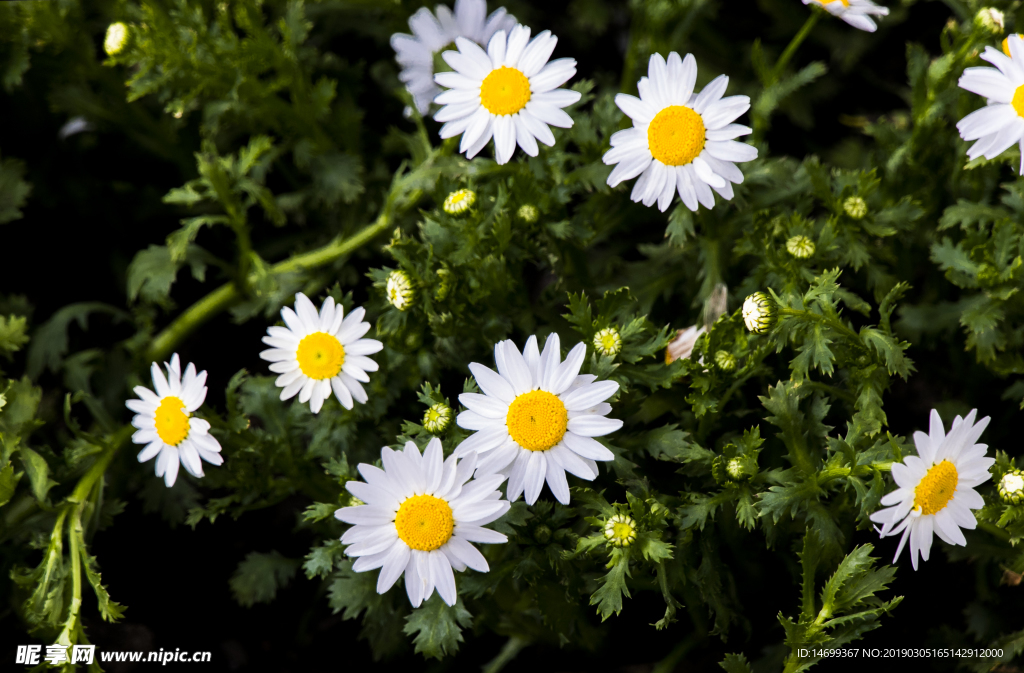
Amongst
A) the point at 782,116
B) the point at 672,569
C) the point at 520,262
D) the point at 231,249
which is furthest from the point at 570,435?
the point at 782,116

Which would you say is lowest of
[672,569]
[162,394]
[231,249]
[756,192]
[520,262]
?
[672,569]

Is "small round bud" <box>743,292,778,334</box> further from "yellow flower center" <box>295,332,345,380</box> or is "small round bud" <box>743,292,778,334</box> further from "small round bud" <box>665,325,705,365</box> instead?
"yellow flower center" <box>295,332,345,380</box>

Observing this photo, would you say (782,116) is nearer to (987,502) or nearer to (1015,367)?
(1015,367)

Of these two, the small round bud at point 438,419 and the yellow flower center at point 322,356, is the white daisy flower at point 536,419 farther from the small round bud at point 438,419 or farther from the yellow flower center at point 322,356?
the yellow flower center at point 322,356

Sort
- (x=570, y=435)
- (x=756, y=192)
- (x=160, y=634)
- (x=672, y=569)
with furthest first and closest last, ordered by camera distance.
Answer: (x=160, y=634) < (x=756, y=192) < (x=672, y=569) < (x=570, y=435)

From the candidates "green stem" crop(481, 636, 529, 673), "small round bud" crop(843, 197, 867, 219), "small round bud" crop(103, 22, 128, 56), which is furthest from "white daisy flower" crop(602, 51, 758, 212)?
"small round bud" crop(103, 22, 128, 56)

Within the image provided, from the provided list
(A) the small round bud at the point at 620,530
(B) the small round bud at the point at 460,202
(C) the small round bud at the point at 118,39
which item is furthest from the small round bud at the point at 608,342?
(C) the small round bud at the point at 118,39

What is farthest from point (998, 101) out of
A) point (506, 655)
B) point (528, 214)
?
point (506, 655)

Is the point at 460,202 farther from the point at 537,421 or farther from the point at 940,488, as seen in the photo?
the point at 940,488
